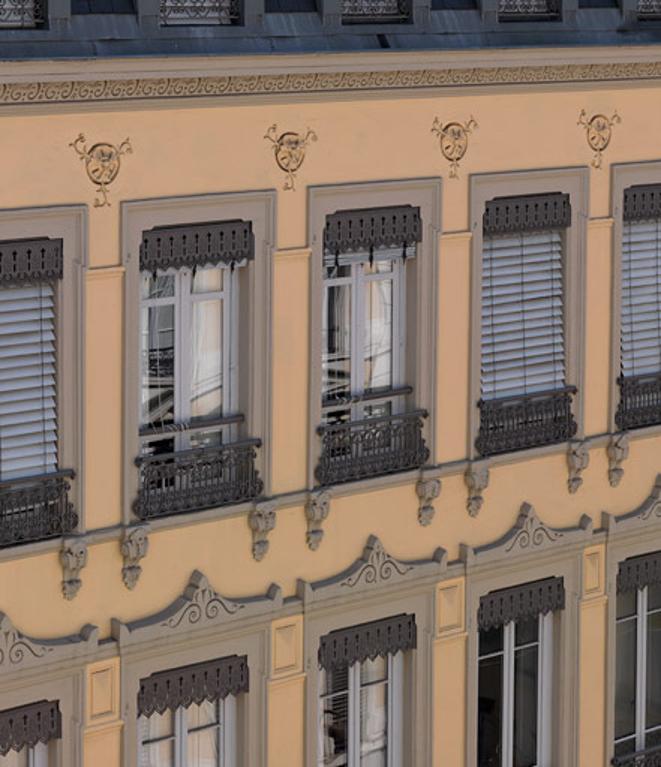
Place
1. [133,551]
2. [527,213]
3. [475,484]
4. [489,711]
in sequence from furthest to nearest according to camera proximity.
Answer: [489,711]
[527,213]
[475,484]
[133,551]

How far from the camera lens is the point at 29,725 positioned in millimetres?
22906

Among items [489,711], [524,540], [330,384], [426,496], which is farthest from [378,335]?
[489,711]

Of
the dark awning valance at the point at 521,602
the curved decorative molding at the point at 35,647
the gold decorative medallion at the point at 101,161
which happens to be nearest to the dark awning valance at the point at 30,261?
the gold decorative medallion at the point at 101,161

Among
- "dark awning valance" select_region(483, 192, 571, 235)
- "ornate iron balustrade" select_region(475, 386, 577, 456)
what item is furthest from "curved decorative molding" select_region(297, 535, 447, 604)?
"dark awning valance" select_region(483, 192, 571, 235)

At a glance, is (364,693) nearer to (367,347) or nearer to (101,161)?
(367,347)

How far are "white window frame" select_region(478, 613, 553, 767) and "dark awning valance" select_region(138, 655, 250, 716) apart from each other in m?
3.27

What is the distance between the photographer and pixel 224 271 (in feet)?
78.8

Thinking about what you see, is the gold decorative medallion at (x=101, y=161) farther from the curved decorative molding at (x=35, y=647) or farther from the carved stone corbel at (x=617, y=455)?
the carved stone corbel at (x=617, y=455)

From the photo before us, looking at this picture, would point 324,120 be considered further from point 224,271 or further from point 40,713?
point 40,713

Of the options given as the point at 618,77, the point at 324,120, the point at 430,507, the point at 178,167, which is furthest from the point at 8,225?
the point at 618,77

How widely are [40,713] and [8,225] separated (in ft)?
13.0

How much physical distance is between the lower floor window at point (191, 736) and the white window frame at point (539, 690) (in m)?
3.10

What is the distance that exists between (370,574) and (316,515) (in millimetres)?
912

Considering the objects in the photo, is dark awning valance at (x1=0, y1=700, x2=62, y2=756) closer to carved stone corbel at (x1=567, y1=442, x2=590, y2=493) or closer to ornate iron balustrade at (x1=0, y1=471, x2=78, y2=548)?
ornate iron balustrade at (x1=0, y1=471, x2=78, y2=548)
